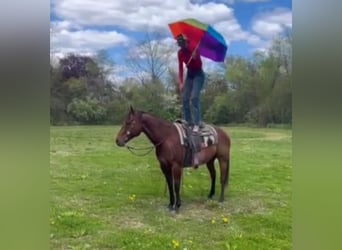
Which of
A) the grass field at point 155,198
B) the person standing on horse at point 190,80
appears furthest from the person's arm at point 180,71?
the grass field at point 155,198

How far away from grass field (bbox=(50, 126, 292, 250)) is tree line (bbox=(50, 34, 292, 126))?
0.07 m

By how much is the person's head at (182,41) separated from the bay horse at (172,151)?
0.30 m

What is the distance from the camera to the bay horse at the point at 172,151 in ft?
6.19

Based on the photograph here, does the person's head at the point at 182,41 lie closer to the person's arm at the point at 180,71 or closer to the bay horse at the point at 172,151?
the person's arm at the point at 180,71

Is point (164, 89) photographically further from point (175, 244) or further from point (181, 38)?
point (175, 244)

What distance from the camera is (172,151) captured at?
75.4 inches

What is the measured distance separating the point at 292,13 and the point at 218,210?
83 cm

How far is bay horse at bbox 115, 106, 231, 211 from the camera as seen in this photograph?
1887mm

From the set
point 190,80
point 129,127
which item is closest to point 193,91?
point 190,80

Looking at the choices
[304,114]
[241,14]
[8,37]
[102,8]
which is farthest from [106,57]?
[304,114]

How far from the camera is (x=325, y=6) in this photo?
1.83 meters

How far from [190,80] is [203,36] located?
0.18 meters

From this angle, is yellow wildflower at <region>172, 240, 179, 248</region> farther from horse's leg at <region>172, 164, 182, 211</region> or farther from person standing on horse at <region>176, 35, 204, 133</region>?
person standing on horse at <region>176, 35, 204, 133</region>

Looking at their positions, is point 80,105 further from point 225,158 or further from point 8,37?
point 225,158
